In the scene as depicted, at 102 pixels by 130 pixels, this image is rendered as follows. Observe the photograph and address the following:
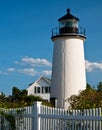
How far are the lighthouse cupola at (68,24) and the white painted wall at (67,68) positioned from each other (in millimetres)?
583

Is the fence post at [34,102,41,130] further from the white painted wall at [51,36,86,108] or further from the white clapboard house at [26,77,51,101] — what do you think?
the white clapboard house at [26,77,51,101]

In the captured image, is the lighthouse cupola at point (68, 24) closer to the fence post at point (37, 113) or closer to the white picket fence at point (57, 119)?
the white picket fence at point (57, 119)

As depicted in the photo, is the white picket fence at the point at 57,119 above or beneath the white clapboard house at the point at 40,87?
beneath

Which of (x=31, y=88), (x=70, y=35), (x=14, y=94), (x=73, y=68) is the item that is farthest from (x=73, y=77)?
(x=31, y=88)

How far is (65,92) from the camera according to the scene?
3434cm

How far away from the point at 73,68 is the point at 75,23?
3.47 metres

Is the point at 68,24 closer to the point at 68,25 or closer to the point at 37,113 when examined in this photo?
the point at 68,25

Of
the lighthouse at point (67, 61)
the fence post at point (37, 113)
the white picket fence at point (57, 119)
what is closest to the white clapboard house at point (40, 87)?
the lighthouse at point (67, 61)

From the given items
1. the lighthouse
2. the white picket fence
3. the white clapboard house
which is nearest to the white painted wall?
the lighthouse

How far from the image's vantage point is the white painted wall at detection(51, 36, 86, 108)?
34.2 metres

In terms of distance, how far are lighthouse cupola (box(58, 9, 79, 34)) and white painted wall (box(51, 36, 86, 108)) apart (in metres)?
0.58

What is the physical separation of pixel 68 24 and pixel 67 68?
3.38 meters

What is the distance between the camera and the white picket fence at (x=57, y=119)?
35.7ft

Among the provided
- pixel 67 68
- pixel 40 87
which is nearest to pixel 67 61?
pixel 67 68
